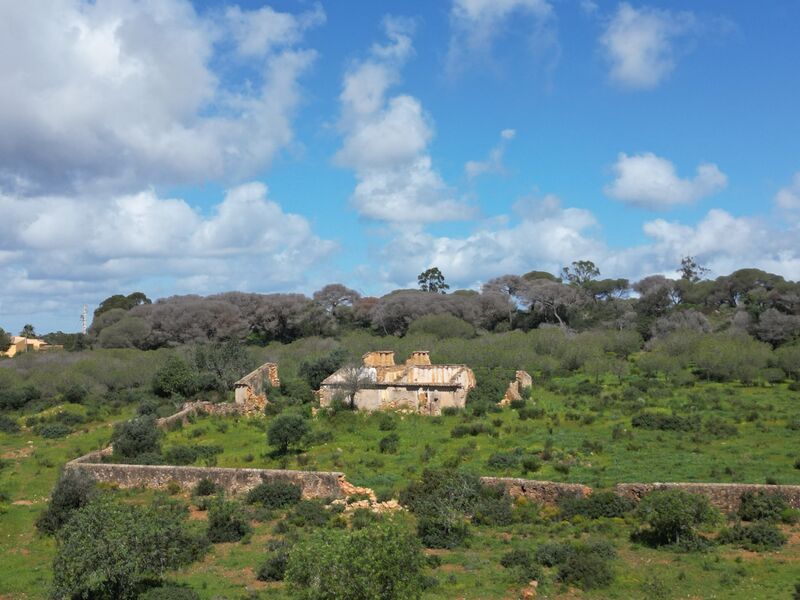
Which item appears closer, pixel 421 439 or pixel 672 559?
pixel 672 559

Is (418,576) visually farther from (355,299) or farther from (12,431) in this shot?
(355,299)

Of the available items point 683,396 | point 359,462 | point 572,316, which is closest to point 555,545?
point 359,462

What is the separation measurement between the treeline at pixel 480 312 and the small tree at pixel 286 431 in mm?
42910

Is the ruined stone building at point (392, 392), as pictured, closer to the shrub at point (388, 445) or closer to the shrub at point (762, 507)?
the shrub at point (388, 445)

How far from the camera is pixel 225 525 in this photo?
2384cm

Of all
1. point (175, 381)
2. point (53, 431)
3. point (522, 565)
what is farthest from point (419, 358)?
point (522, 565)

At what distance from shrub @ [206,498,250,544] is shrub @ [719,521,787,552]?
14522 mm

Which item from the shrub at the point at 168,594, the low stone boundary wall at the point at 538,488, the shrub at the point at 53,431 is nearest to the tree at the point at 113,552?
the shrub at the point at 168,594

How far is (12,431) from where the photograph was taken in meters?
41.3

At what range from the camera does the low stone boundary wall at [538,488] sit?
25.5 meters

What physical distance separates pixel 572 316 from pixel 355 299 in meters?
26.4

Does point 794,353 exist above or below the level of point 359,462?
above

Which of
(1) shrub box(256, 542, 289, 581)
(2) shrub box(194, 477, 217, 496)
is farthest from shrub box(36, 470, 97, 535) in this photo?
(1) shrub box(256, 542, 289, 581)

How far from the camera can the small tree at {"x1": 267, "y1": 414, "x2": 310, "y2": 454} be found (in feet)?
107
